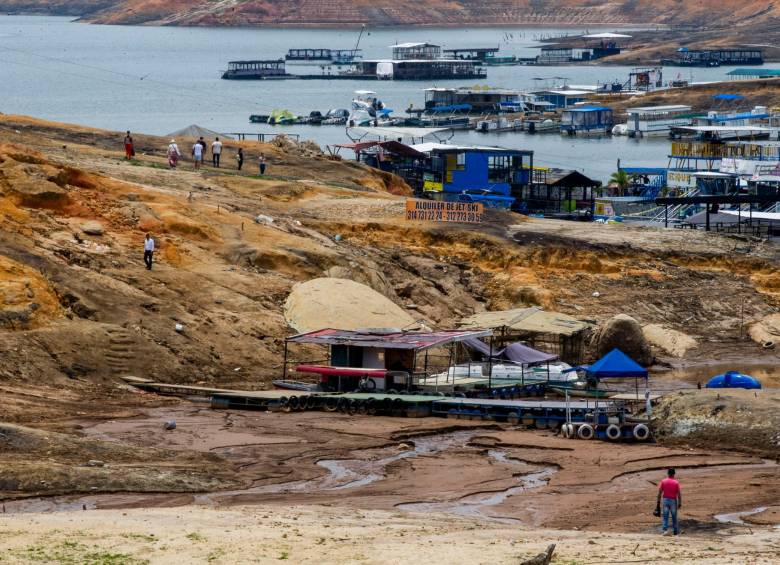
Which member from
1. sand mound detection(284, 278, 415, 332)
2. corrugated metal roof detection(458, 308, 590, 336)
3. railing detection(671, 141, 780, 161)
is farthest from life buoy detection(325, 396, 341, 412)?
railing detection(671, 141, 780, 161)

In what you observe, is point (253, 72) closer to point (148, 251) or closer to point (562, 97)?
point (562, 97)

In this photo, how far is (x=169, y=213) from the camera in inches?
1948

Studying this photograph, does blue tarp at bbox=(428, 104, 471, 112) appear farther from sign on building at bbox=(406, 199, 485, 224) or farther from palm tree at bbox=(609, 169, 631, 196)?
sign on building at bbox=(406, 199, 485, 224)

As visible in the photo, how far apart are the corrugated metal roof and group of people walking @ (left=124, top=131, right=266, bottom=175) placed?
2002 cm

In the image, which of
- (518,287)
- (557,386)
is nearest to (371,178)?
(518,287)

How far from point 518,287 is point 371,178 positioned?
1982 cm

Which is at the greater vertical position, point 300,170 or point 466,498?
point 300,170

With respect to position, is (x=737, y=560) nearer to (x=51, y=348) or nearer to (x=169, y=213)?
(x=51, y=348)

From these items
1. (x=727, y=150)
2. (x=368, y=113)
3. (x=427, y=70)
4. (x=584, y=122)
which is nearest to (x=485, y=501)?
(x=727, y=150)

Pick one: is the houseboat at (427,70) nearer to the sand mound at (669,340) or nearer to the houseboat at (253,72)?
the houseboat at (253,72)

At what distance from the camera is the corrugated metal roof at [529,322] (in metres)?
43.0

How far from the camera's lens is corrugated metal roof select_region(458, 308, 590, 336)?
43.0 m

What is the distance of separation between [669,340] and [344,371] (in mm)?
13321

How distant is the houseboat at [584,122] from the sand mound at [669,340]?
288 feet
